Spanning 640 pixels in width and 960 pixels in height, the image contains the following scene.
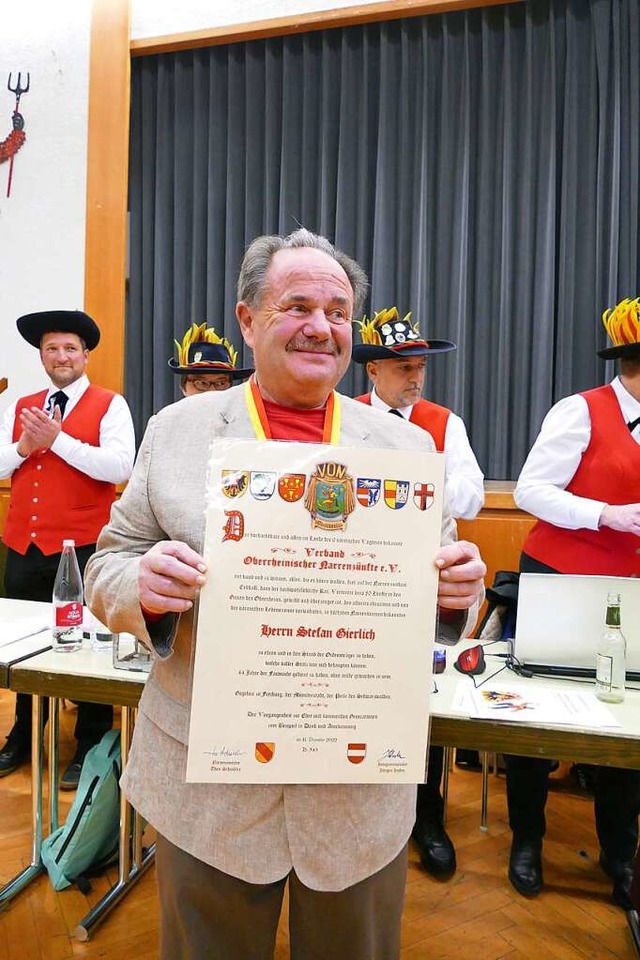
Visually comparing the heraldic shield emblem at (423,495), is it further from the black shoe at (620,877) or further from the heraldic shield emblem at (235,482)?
the black shoe at (620,877)

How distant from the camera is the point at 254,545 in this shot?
91 cm

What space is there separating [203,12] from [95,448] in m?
3.21

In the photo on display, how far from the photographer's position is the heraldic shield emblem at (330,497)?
0.92 m

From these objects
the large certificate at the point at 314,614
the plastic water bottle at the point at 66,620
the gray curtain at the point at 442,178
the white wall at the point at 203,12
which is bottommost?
the plastic water bottle at the point at 66,620

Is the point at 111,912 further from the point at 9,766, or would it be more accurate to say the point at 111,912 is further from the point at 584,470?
the point at 584,470

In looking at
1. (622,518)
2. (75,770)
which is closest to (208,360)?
(75,770)

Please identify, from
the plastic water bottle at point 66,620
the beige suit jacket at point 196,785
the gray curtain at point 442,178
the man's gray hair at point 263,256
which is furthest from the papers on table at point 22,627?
the gray curtain at point 442,178

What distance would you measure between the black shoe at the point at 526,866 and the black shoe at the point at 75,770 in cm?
162

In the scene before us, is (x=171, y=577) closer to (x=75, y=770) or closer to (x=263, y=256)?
(x=263, y=256)

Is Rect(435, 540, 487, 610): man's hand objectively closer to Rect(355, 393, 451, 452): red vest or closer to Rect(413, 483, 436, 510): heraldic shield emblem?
Rect(413, 483, 436, 510): heraldic shield emblem

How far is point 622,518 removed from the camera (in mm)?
2100

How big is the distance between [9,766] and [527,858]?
203 centimetres

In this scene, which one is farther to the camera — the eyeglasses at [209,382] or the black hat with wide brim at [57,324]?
the eyeglasses at [209,382]

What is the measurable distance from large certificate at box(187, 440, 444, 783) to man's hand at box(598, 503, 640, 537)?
4.45 ft
